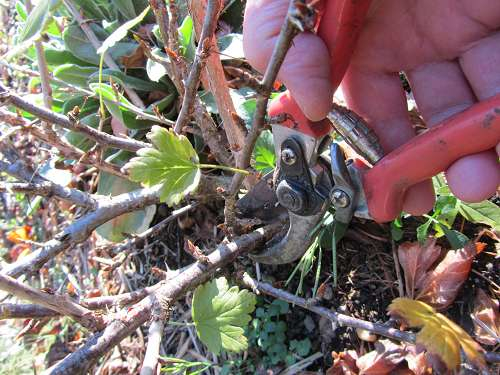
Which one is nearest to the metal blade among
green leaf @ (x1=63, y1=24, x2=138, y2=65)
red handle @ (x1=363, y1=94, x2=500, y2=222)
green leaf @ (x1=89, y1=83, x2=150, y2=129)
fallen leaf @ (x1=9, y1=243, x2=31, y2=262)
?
red handle @ (x1=363, y1=94, x2=500, y2=222)

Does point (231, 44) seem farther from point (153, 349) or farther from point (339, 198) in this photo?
point (153, 349)

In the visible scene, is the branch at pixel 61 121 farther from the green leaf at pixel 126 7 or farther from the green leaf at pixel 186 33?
the green leaf at pixel 126 7

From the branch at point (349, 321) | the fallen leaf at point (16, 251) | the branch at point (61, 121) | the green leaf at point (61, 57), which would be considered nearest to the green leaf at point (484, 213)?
the branch at point (349, 321)

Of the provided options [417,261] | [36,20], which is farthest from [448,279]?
[36,20]

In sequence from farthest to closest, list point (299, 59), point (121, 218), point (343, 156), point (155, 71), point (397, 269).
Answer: point (121, 218), point (155, 71), point (397, 269), point (343, 156), point (299, 59)

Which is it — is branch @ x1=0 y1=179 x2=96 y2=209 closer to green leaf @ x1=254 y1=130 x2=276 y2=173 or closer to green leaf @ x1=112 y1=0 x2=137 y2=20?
green leaf @ x1=254 y1=130 x2=276 y2=173

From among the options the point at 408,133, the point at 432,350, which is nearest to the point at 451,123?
the point at 408,133
